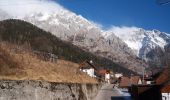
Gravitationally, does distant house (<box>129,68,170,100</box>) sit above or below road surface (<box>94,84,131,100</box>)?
above

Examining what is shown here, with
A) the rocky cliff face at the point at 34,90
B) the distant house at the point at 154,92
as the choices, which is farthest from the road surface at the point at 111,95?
the rocky cliff face at the point at 34,90

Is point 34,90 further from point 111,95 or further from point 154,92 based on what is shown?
point 111,95

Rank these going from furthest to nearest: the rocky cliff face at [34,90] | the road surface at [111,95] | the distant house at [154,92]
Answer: the road surface at [111,95] → the distant house at [154,92] → the rocky cliff face at [34,90]

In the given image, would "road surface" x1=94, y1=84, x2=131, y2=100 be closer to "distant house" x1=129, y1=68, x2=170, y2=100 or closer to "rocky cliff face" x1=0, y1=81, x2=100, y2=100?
"distant house" x1=129, y1=68, x2=170, y2=100

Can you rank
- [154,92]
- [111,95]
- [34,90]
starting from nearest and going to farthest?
[34,90]
[154,92]
[111,95]

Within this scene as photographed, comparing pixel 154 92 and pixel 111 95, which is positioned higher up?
pixel 154 92

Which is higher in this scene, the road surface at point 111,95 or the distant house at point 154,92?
the distant house at point 154,92

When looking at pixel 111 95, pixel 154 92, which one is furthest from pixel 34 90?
pixel 111 95

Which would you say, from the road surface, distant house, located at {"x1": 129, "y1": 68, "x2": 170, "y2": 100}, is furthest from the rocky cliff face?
the road surface

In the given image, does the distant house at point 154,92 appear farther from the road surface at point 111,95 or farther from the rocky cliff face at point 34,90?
the rocky cliff face at point 34,90

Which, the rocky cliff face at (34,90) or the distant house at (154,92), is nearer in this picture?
the rocky cliff face at (34,90)

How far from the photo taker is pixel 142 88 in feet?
178

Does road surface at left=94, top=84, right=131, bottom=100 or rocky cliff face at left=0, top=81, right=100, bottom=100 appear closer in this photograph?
rocky cliff face at left=0, top=81, right=100, bottom=100

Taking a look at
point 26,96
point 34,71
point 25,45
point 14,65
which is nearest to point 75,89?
point 25,45
